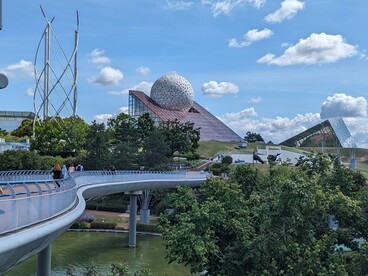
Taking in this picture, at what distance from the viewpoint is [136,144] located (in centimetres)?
6362

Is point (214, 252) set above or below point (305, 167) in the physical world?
below

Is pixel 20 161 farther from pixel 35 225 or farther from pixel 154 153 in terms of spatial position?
pixel 35 225

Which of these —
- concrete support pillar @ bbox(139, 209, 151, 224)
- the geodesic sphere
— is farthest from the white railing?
the geodesic sphere

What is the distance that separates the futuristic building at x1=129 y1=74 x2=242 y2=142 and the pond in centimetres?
7472

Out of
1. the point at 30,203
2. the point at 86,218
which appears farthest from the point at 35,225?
the point at 86,218

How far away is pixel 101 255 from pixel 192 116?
95619 mm

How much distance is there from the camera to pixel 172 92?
11900cm

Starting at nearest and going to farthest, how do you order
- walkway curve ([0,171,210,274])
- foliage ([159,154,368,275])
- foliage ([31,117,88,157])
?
walkway curve ([0,171,210,274])
foliage ([159,154,368,275])
foliage ([31,117,88,157])

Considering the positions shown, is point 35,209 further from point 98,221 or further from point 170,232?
point 98,221

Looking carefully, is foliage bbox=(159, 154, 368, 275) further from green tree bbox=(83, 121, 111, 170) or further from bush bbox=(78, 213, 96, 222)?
green tree bbox=(83, 121, 111, 170)

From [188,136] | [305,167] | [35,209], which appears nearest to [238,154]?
[188,136]

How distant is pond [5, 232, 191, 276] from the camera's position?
2795cm

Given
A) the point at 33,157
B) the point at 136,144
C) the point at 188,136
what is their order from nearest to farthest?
the point at 33,157
the point at 136,144
the point at 188,136

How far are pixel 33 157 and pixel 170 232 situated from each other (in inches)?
1506
